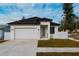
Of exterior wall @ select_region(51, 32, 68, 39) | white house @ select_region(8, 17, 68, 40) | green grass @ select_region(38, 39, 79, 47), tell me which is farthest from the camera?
white house @ select_region(8, 17, 68, 40)

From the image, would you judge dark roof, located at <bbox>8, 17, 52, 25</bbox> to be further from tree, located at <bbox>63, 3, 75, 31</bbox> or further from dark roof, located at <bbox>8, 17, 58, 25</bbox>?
tree, located at <bbox>63, 3, 75, 31</bbox>

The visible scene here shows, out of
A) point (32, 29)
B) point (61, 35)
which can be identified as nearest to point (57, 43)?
point (61, 35)

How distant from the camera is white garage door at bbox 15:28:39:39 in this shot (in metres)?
17.2

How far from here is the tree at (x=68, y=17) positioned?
15812 mm

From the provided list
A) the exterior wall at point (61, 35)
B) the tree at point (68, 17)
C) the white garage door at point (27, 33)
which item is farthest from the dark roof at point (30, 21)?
the tree at point (68, 17)

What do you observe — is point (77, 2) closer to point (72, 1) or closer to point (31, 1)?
point (72, 1)

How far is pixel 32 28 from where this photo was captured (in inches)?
706

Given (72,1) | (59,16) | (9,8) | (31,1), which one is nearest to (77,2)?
(72,1)

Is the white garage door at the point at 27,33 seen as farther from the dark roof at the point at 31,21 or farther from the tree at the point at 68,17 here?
the tree at the point at 68,17

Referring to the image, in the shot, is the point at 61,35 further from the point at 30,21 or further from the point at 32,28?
the point at 30,21

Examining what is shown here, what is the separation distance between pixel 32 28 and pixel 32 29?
0.36ft

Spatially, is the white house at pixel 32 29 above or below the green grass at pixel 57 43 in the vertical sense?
above

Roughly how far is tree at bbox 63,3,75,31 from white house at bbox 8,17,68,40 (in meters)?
1.08

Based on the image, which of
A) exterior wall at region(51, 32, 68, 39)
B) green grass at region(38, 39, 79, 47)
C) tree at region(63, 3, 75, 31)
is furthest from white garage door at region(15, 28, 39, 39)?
tree at region(63, 3, 75, 31)
